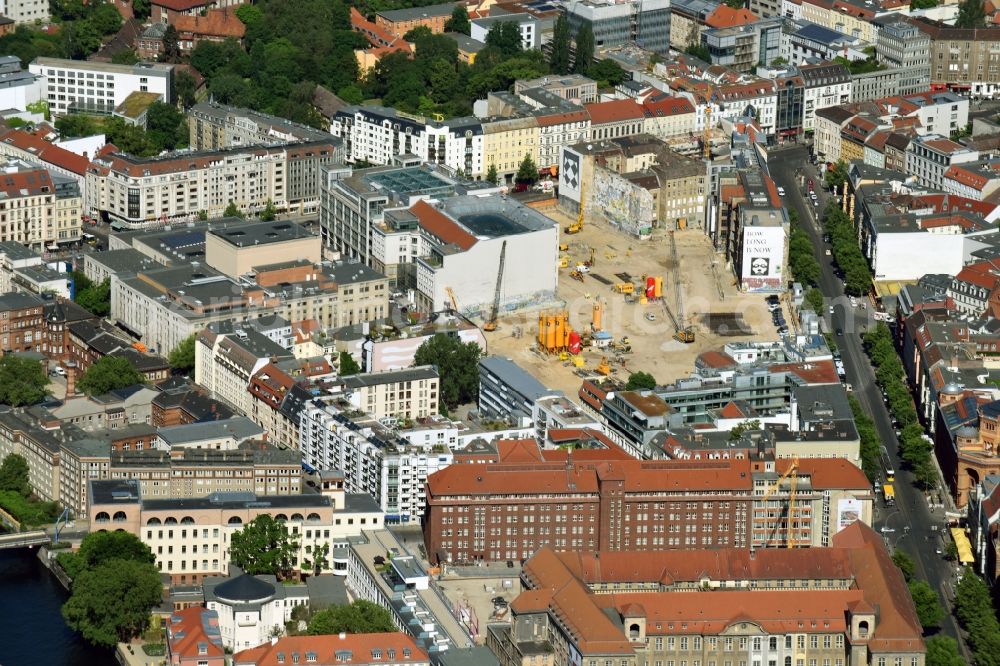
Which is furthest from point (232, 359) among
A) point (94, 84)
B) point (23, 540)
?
point (94, 84)

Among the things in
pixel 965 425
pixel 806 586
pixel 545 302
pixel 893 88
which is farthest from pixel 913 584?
pixel 893 88

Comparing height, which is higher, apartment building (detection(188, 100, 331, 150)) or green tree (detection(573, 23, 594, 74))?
green tree (detection(573, 23, 594, 74))

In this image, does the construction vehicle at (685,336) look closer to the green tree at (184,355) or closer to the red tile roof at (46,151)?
the green tree at (184,355)

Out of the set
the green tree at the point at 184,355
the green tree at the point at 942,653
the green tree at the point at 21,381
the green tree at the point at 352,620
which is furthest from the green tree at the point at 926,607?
the green tree at the point at 21,381

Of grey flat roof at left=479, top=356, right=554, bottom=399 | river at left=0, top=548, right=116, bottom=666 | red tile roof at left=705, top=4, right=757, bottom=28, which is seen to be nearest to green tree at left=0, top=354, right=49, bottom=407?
river at left=0, top=548, right=116, bottom=666

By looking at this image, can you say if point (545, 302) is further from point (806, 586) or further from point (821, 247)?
point (806, 586)

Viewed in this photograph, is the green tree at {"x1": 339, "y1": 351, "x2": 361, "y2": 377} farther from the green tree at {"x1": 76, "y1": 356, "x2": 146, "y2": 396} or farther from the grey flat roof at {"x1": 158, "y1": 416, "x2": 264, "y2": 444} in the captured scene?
the grey flat roof at {"x1": 158, "y1": 416, "x2": 264, "y2": 444}
